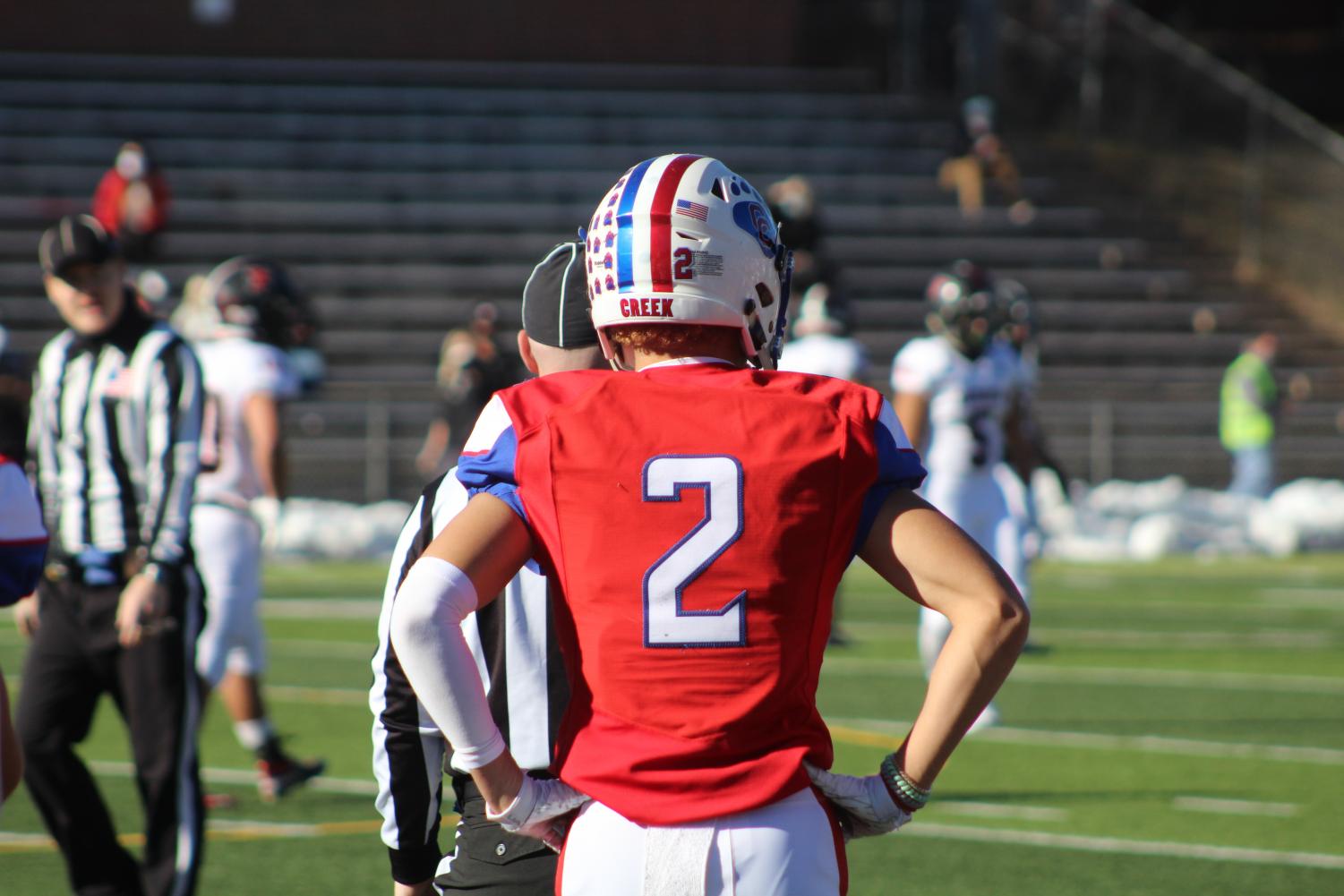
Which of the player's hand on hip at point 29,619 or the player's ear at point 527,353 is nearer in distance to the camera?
the player's ear at point 527,353

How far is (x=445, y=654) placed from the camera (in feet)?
9.20

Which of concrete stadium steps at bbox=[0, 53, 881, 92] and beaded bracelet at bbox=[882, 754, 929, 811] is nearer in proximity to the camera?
beaded bracelet at bbox=[882, 754, 929, 811]

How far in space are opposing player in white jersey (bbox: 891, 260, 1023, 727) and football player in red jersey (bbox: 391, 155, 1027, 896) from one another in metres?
6.99

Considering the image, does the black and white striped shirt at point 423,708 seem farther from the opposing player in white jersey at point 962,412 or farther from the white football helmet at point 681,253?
the opposing player in white jersey at point 962,412

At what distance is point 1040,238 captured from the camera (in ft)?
91.3

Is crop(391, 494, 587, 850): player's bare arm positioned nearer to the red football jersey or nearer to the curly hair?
the red football jersey

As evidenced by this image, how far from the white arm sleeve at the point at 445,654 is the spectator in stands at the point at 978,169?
25.7 metres

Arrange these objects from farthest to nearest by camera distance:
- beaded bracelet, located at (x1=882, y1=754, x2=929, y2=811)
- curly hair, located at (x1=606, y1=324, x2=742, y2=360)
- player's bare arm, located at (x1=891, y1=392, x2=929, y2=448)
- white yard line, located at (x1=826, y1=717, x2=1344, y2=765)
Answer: player's bare arm, located at (x1=891, y1=392, x2=929, y2=448)
white yard line, located at (x1=826, y1=717, x2=1344, y2=765)
curly hair, located at (x1=606, y1=324, x2=742, y2=360)
beaded bracelet, located at (x1=882, y1=754, x2=929, y2=811)

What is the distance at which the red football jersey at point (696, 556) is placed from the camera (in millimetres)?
2725

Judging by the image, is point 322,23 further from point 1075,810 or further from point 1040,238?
point 1075,810

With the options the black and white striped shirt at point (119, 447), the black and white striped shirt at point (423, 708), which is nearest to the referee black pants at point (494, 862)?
the black and white striped shirt at point (423, 708)

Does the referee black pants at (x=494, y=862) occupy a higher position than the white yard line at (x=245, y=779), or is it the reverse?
Result: the referee black pants at (x=494, y=862)

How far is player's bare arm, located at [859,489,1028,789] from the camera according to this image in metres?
2.78

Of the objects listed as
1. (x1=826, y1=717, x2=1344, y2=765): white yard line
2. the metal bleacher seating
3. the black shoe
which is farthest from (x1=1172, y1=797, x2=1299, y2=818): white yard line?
the metal bleacher seating
